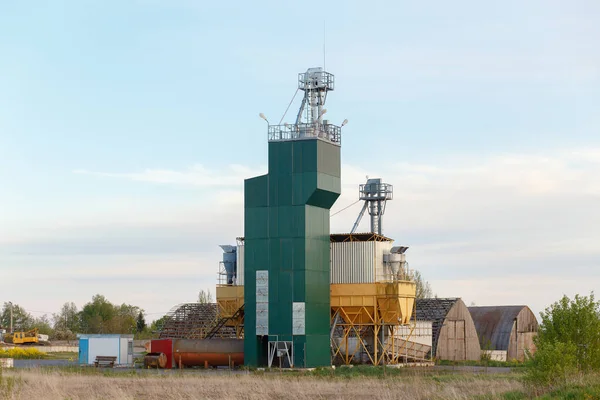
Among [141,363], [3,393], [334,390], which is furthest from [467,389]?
[141,363]

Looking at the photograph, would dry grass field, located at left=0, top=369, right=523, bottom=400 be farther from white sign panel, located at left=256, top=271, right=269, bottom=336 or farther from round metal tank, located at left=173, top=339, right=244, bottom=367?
round metal tank, located at left=173, top=339, right=244, bottom=367

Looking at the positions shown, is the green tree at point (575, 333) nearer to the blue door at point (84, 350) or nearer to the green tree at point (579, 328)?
the green tree at point (579, 328)

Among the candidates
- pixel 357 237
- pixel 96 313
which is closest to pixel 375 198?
→ pixel 357 237

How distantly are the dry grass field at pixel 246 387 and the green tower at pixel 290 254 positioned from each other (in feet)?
34.8

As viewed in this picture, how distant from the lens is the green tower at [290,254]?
197 feet

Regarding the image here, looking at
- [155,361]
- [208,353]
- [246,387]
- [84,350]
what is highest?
[84,350]

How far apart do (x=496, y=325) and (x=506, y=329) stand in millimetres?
1133

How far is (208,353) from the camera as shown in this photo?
62.3 meters

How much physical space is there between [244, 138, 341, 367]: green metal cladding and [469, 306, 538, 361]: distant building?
2444 centimetres

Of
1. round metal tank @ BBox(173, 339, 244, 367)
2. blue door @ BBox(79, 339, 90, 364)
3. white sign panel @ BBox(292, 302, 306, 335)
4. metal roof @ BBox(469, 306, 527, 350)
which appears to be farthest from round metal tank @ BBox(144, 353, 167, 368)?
metal roof @ BBox(469, 306, 527, 350)

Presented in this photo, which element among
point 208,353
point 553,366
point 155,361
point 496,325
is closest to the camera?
point 553,366

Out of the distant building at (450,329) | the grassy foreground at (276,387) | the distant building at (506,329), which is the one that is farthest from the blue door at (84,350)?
the distant building at (506,329)

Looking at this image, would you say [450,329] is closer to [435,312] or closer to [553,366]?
[435,312]

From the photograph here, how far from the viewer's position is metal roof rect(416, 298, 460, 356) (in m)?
72.8
